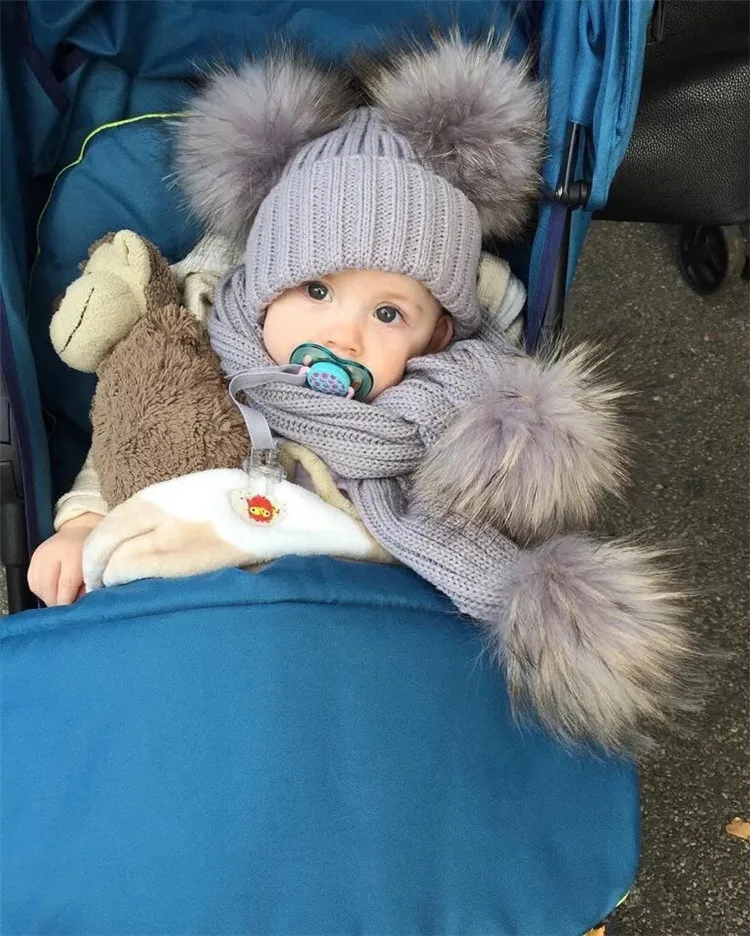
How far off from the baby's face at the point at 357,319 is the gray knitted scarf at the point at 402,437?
0.02 meters

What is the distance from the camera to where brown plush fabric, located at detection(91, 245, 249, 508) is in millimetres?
873

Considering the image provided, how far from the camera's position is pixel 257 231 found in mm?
936

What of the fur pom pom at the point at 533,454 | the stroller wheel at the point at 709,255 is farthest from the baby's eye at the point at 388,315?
the stroller wheel at the point at 709,255

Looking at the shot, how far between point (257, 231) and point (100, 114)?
0.30 m

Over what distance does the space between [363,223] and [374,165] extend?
0.07m

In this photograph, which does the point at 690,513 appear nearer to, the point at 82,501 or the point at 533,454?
the point at 533,454

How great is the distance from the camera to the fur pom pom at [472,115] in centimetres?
91

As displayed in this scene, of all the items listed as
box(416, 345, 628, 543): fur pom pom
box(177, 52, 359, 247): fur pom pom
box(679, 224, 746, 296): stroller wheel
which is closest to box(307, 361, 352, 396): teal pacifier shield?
box(416, 345, 628, 543): fur pom pom

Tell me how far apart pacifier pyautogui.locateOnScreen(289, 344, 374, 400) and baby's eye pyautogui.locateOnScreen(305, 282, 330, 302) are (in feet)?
0.18

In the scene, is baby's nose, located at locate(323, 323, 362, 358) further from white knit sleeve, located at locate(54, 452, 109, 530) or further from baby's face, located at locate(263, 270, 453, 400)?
white knit sleeve, located at locate(54, 452, 109, 530)

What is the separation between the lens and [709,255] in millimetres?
1608

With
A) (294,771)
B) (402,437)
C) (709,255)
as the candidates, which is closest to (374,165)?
(402,437)

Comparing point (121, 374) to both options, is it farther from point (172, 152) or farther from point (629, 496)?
point (629, 496)

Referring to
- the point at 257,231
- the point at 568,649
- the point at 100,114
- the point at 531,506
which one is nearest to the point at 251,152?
the point at 257,231
